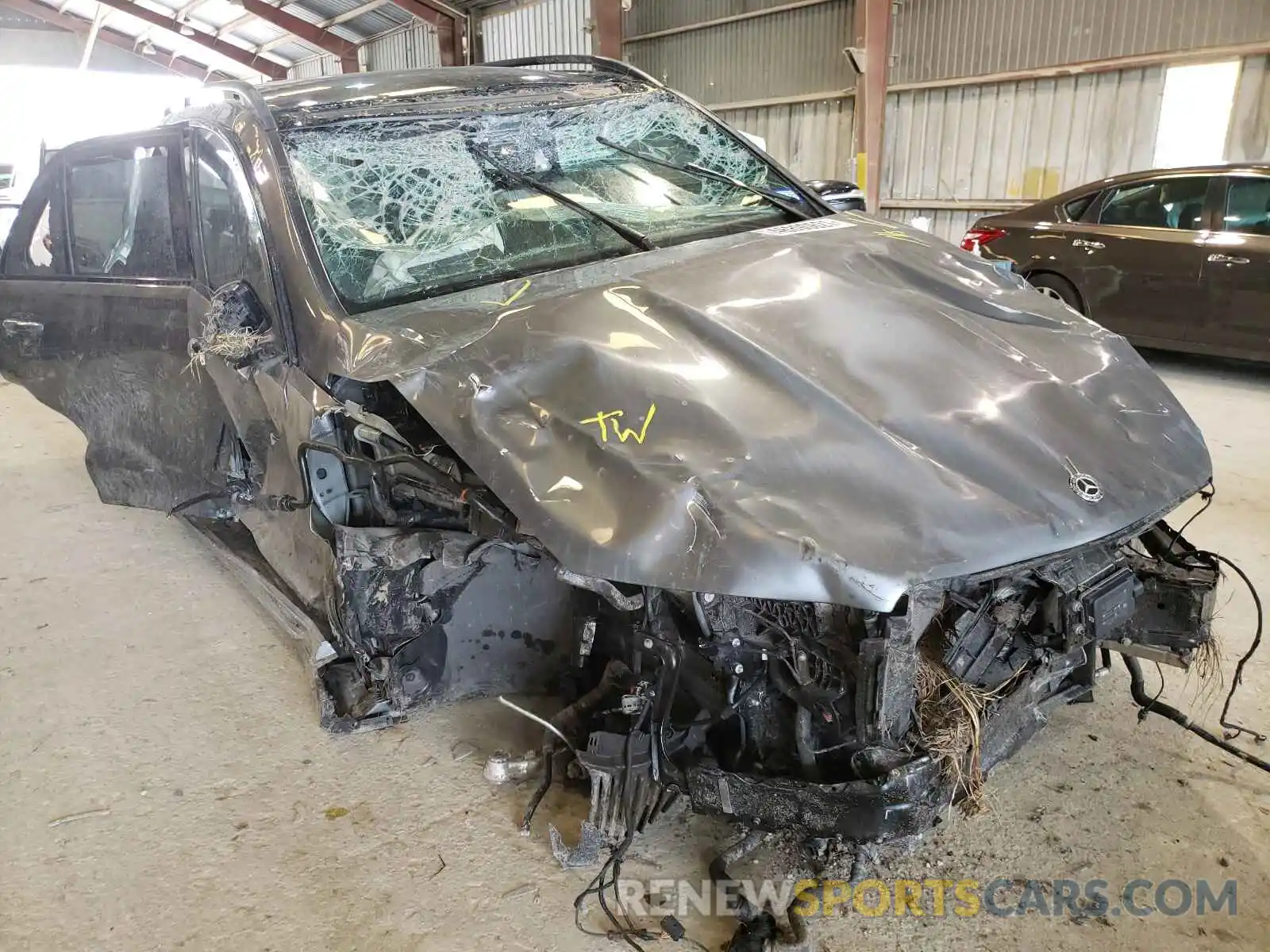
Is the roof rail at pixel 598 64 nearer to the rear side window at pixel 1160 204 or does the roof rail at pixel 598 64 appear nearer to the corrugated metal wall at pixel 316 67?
the rear side window at pixel 1160 204

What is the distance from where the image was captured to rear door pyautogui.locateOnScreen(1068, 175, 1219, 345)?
587cm

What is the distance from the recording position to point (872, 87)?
924 centimetres

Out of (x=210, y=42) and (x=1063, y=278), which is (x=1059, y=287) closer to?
(x=1063, y=278)

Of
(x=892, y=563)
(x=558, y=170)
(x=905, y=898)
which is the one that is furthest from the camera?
(x=558, y=170)

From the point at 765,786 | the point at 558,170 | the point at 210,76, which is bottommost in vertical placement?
the point at 765,786

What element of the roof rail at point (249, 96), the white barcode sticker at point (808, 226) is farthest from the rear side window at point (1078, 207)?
the roof rail at point (249, 96)

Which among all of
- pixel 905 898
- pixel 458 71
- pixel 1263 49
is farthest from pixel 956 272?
pixel 1263 49

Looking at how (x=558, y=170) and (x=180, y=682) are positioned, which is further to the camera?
(x=180, y=682)

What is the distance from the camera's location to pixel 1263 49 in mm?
6844

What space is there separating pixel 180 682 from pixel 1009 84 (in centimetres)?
856

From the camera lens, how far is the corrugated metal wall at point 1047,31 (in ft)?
23.3

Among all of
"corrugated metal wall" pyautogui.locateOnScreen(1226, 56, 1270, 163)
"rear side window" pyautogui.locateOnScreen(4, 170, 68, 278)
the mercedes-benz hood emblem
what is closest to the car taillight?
"corrugated metal wall" pyautogui.locateOnScreen(1226, 56, 1270, 163)

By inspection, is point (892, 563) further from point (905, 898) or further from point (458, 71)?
point (458, 71)

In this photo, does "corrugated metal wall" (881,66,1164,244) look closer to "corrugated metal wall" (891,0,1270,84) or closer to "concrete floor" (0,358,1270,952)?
"corrugated metal wall" (891,0,1270,84)
